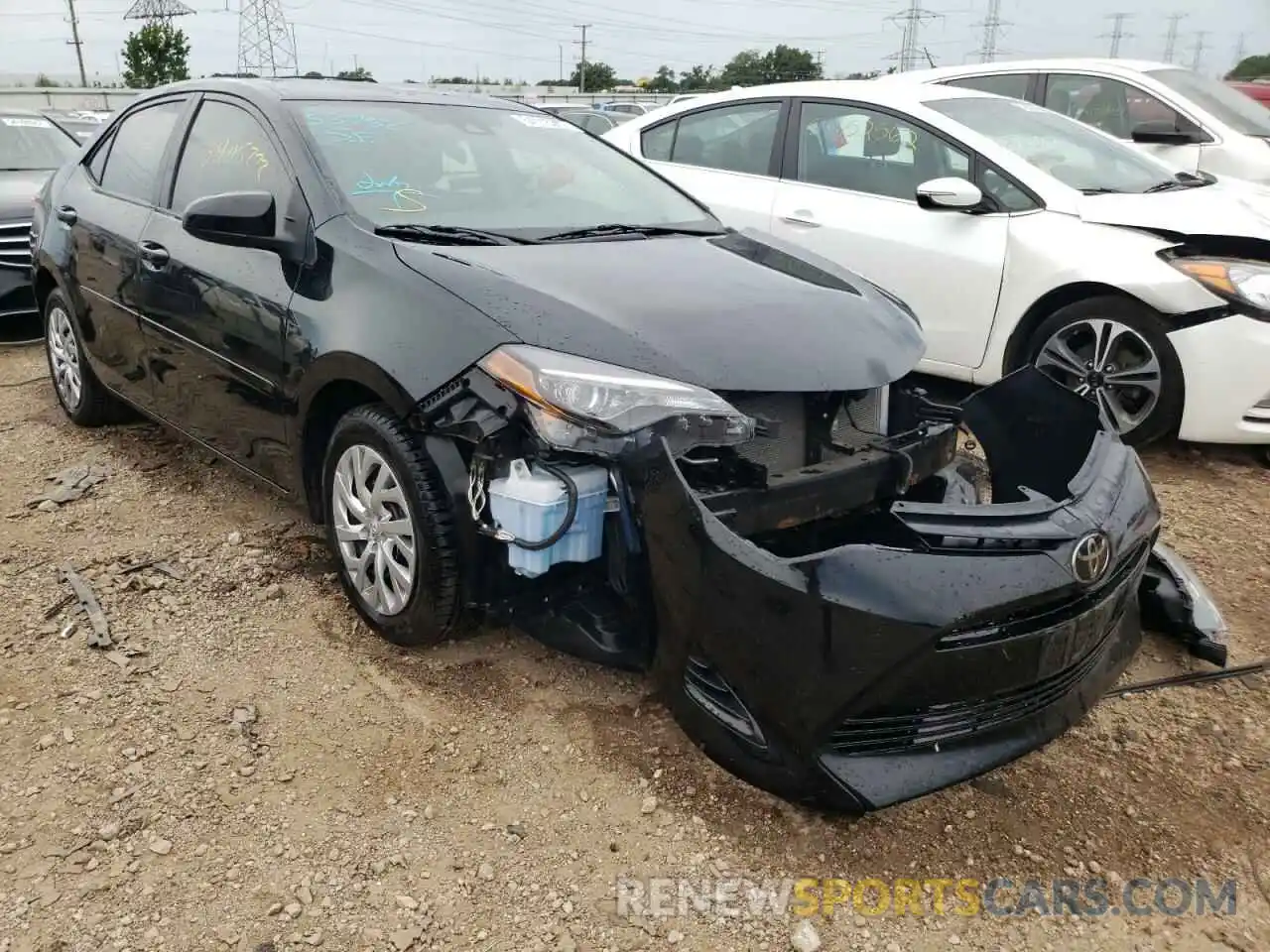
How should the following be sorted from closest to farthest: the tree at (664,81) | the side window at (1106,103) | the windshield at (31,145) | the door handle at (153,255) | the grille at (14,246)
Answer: the door handle at (153,255) < the grille at (14,246) < the side window at (1106,103) < the windshield at (31,145) < the tree at (664,81)

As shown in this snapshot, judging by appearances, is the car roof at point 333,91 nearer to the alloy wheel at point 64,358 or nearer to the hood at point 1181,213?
the alloy wheel at point 64,358

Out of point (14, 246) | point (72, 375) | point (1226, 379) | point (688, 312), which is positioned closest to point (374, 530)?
point (688, 312)

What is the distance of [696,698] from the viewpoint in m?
2.25

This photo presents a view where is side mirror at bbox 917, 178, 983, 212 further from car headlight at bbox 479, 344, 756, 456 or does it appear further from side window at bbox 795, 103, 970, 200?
car headlight at bbox 479, 344, 756, 456

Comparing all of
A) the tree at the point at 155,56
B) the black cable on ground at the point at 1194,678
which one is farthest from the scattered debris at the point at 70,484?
the tree at the point at 155,56

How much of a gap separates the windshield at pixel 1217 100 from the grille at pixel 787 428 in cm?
585

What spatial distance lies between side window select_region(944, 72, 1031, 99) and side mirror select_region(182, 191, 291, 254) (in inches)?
220

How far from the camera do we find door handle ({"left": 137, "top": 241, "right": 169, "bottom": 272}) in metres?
3.58

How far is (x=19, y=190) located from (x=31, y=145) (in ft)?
4.65

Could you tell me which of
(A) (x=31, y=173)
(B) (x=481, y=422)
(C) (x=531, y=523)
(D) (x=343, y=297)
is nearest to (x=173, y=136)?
(D) (x=343, y=297)

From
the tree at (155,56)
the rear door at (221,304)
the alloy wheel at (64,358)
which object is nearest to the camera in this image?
the rear door at (221,304)

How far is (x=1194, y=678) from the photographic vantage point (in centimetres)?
288

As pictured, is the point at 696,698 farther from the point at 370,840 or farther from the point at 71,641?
the point at 71,641

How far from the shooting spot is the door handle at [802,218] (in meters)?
5.25
